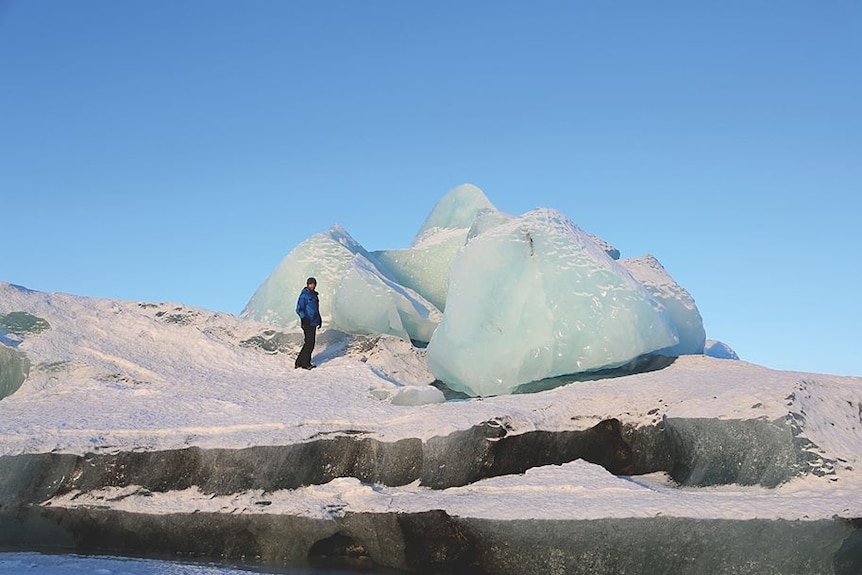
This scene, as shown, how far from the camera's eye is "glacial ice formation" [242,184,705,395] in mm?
8375

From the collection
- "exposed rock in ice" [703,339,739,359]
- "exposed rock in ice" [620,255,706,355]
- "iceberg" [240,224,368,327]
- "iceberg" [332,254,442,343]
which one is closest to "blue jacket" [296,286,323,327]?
"iceberg" [332,254,442,343]

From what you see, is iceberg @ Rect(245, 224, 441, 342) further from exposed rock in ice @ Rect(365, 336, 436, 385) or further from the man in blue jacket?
the man in blue jacket

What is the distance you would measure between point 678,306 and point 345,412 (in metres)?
4.46

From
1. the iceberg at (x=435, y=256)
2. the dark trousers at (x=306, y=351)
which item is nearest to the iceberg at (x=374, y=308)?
the dark trousers at (x=306, y=351)

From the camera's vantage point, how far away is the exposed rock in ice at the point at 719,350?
1219 centimetres

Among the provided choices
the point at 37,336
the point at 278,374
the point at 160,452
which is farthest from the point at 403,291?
the point at 160,452

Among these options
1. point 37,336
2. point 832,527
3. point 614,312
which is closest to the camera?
point 832,527

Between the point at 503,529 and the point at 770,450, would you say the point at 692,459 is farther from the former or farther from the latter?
the point at 503,529

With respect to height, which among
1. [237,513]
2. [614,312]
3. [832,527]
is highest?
[614,312]

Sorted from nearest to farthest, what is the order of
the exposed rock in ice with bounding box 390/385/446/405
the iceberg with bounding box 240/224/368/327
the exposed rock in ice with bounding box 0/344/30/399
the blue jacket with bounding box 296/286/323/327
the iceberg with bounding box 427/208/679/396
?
the exposed rock in ice with bounding box 390/385/446/405
the iceberg with bounding box 427/208/679/396
the exposed rock in ice with bounding box 0/344/30/399
the blue jacket with bounding box 296/286/323/327
the iceberg with bounding box 240/224/368/327

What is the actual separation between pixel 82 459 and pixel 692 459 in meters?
4.34

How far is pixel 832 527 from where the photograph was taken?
180 inches

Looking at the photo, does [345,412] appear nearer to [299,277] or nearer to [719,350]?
[299,277]

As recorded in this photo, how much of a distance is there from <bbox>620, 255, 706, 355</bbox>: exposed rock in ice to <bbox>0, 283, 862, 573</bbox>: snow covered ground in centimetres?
95
